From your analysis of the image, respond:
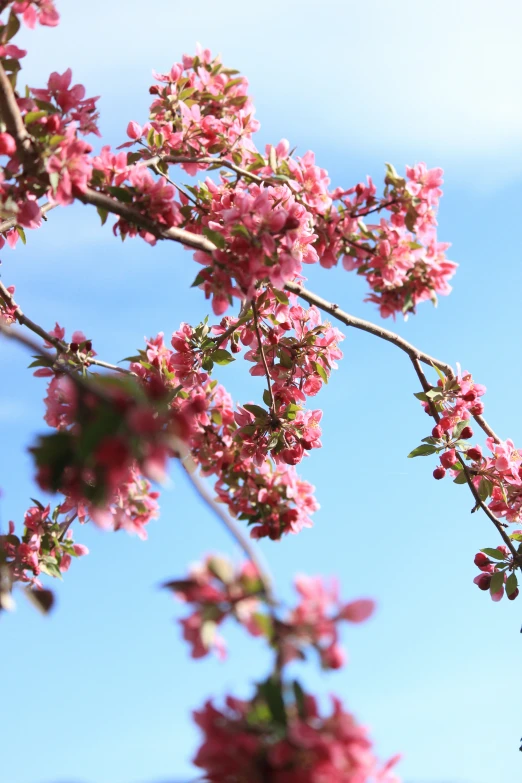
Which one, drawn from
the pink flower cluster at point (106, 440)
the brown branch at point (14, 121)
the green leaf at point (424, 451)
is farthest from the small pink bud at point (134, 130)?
the pink flower cluster at point (106, 440)

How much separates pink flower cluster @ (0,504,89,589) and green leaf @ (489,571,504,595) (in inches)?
87.9

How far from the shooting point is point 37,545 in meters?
4.04

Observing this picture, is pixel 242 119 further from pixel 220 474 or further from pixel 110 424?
pixel 110 424

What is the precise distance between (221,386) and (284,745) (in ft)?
7.64

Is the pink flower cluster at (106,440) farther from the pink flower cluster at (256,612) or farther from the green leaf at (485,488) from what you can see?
the green leaf at (485,488)

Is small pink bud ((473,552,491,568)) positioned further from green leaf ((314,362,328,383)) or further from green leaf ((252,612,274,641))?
green leaf ((252,612,274,641))

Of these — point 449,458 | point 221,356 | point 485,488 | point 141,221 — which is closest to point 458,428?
point 449,458

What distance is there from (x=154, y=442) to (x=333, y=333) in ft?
8.45

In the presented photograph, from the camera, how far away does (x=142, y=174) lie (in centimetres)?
277

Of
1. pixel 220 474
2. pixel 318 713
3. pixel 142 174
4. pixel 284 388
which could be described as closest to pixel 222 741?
pixel 318 713

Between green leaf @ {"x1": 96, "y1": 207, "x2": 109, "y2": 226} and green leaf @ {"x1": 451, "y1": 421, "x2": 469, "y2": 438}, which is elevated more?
green leaf @ {"x1": 96, "y1": 207, "x2": 109, "y2": 226}

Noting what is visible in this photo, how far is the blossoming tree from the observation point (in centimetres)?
149

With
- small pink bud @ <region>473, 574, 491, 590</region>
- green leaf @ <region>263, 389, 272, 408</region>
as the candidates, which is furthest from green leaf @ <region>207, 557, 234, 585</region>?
small pink bud @ <region>473, 574, 491, 590</region>

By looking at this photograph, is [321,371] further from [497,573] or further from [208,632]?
[208,632]
